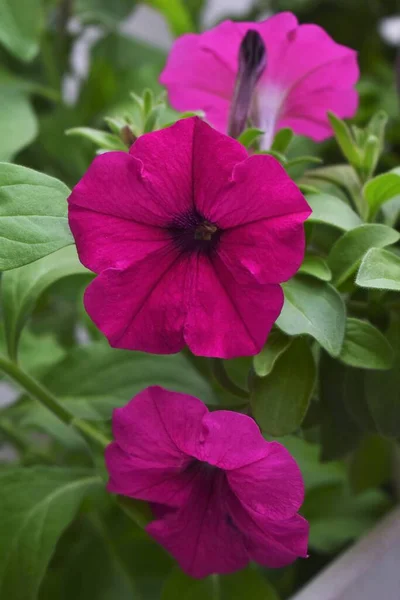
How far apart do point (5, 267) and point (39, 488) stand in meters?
0.26

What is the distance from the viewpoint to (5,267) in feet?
1.18

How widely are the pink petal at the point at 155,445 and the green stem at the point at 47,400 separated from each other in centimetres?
9

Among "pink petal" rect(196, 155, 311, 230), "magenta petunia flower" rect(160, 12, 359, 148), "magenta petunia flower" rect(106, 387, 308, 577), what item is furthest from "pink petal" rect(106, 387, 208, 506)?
"magenta petunia flower" rect(160, 12, 359, 148)

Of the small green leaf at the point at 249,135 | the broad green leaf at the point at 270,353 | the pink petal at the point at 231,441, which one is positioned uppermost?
the small green leaf at the point at 249,135

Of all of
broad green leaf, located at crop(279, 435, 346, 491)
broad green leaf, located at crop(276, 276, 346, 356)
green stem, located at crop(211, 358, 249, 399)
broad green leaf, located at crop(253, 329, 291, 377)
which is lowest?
broad green leaf, located at crop(279, 435, 346, 491)

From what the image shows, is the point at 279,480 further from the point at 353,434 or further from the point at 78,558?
the point at 78,558

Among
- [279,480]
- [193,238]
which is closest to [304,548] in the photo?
[279,480]

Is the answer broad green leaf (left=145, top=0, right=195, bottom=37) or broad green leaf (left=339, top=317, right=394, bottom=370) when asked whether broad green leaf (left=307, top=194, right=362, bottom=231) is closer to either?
broad green leaf (left=339, top=317, right=394, bottom=370)

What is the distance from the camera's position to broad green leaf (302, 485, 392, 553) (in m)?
0.69

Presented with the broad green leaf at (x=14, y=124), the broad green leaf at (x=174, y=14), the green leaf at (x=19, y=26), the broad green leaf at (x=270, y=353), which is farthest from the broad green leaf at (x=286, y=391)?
the broad green leaf at (x=174, y=14)

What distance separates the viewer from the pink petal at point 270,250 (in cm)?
36

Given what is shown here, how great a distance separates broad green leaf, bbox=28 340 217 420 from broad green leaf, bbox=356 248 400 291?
0.17m

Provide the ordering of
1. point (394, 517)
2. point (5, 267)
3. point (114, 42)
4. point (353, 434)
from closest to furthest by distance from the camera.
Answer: point (5, 267), point (353, 434), point (394, 517), point (114, 42)

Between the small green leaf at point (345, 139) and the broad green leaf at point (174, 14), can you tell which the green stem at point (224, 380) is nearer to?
the small green leaf at point (345, 139)
